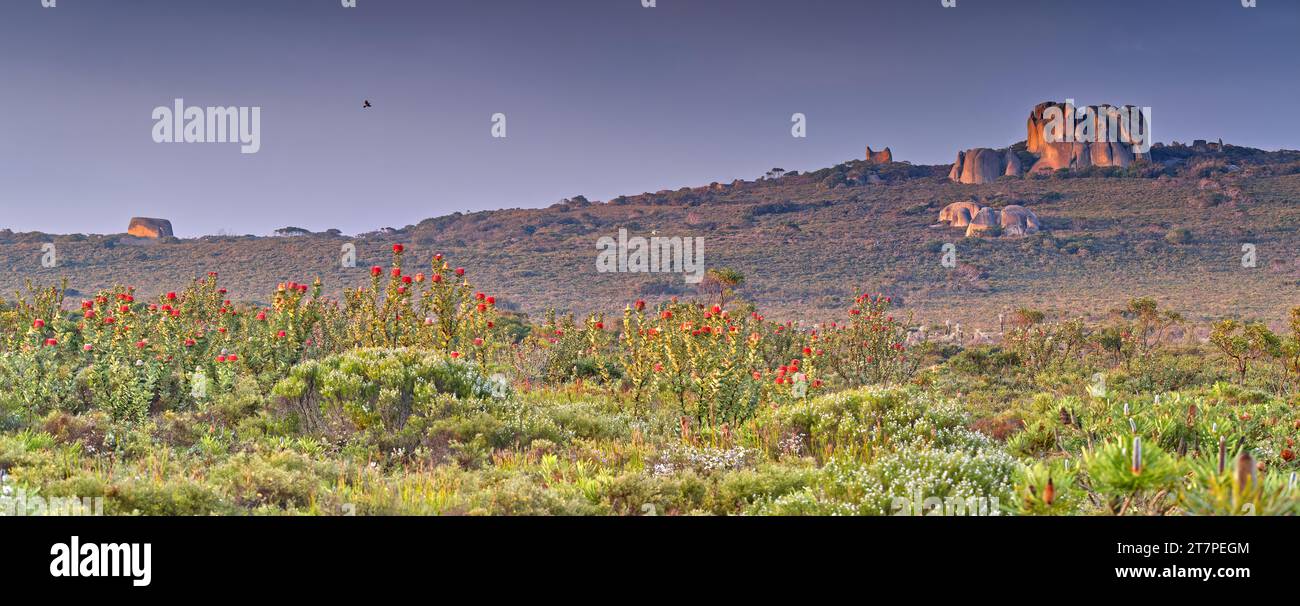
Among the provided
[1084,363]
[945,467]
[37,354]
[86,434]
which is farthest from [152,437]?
[1084,363]

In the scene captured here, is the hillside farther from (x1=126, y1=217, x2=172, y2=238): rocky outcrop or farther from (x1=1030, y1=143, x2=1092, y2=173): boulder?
(x1=126, y1=217, x2=172, y2=238): rocky outcrop

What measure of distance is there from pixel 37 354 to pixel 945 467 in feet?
32.8

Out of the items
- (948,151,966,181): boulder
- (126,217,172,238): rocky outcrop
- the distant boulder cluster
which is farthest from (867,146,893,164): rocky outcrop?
(126,217,172,238): rocky outcrop

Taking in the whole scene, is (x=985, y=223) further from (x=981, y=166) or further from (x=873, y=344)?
(x=873, y=344)

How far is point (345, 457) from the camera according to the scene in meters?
6.58

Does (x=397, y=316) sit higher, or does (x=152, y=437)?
(x=397, y=316)

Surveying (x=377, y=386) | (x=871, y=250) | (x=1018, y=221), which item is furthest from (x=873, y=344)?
(x=1018, y=221)

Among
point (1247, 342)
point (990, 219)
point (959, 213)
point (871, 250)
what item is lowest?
point (1247, 342)

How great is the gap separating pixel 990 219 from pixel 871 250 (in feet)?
64.0

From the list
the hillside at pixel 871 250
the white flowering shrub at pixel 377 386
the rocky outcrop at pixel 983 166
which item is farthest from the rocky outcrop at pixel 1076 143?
the white flowering shrub at pixel 377 386

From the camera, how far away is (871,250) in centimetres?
6881

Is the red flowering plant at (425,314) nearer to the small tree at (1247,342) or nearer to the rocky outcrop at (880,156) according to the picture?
the small tree at (1247,342)

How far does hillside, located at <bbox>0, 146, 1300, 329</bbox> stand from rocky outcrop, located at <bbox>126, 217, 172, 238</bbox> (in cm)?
1374
